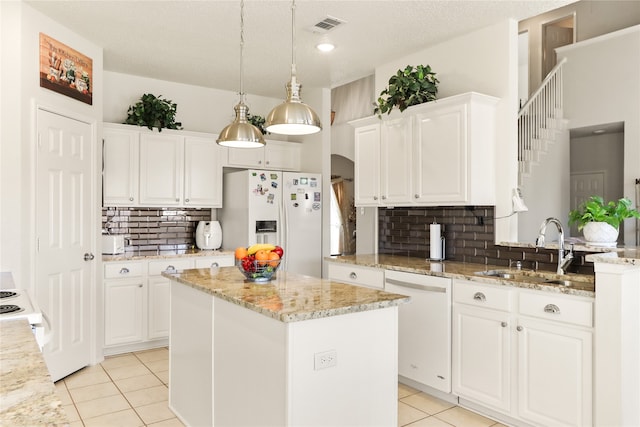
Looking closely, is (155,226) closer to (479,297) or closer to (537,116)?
(479,297)

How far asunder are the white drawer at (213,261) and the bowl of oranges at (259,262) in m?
2.23

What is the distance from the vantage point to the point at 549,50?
28.8ft

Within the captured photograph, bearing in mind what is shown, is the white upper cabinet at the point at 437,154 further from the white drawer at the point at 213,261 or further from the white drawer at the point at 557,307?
the white drawer at the point at 213,261

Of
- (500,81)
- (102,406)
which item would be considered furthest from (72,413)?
(500,81)

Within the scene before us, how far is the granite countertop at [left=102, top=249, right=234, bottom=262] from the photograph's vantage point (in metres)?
4.54

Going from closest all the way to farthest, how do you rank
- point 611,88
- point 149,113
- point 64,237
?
point 64,237 → point 149,113 → point 611,88

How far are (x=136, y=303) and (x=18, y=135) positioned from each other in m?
1.91

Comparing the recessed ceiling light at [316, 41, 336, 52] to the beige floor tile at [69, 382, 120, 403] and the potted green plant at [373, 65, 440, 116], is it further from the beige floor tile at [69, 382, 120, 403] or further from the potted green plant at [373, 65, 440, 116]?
the beige floor tile at [69, 382, 120, 403]

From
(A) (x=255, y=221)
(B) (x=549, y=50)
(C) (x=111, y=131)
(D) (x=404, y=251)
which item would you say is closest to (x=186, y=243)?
(A) (x=255, y=221)

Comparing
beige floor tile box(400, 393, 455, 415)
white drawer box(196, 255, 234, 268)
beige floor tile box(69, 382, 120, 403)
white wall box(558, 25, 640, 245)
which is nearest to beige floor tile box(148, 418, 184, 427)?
beige floor tile box(69, 382, 120, 403)

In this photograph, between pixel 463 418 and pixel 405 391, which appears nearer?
pixel 463 418

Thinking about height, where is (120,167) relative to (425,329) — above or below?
above

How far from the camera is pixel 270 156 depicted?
19.1 feet

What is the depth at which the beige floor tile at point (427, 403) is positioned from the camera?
3.33m
